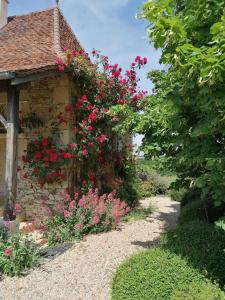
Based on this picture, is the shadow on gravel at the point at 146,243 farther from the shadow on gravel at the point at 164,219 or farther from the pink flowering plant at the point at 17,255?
the pink flowering plant at the point at 17,255

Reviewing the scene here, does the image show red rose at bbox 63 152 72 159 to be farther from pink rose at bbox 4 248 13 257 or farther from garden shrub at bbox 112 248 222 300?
garden shrub at bbox 112 248 222 300

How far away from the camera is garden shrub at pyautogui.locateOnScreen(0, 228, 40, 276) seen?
4098mm

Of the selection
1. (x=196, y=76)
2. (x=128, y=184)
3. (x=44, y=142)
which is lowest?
(x=128, y=184)

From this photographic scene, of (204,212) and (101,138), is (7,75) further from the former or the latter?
(204,212)

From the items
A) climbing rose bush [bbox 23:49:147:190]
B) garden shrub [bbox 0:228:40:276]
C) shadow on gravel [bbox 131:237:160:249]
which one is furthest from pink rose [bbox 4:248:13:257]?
climbing rose bush [bbox 23:49:147:190]

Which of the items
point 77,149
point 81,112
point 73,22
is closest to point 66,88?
point 81,112

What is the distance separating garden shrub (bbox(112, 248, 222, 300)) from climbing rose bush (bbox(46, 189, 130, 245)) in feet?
7.66

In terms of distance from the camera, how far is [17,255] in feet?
13.8

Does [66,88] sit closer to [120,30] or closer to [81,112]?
[81,112]

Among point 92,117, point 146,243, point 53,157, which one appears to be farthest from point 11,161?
point 146,243

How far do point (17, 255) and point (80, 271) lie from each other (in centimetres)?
94

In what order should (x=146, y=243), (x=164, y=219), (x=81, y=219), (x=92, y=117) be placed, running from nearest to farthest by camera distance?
(x=146, y=243), (x=81, y=219), (x=92, y=117), (x=164, y=219)

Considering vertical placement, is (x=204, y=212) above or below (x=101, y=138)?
below

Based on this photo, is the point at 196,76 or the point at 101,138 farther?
the point at 101,138
